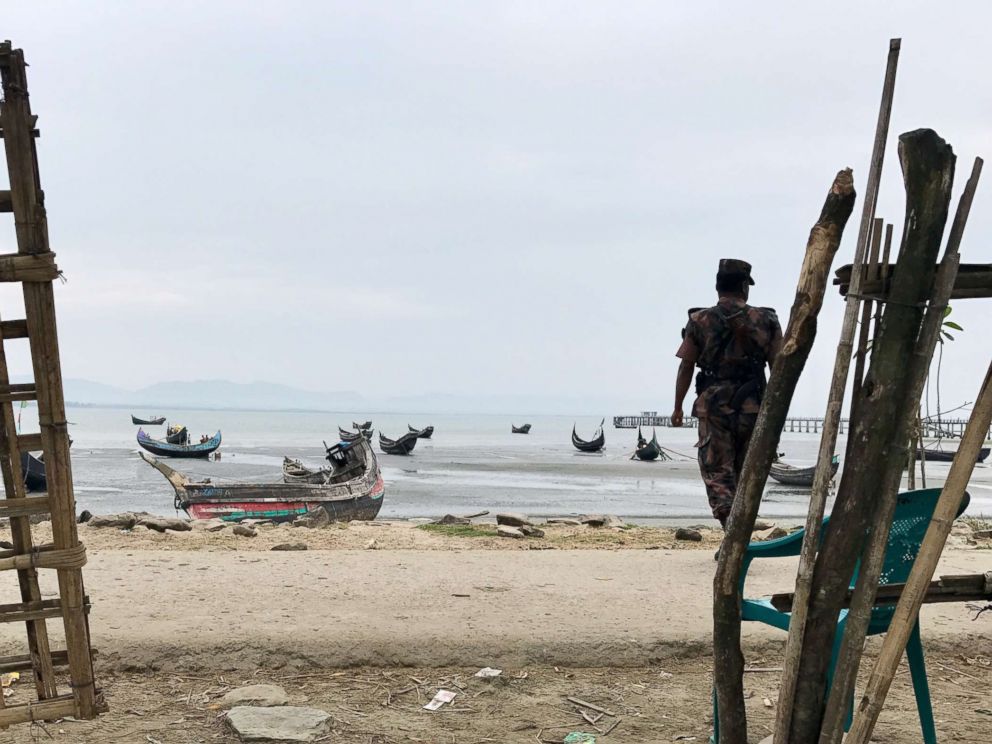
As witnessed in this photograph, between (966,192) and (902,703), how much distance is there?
2.30 metres

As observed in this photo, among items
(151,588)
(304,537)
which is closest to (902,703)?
(151,588)

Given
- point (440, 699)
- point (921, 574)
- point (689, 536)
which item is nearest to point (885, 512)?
point (921, 574)

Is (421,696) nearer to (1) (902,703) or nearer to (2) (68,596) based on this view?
(2) (68,596)

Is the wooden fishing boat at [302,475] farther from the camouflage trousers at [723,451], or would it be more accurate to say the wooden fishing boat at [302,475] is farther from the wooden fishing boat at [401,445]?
the wooden fishing boat at [401,445]

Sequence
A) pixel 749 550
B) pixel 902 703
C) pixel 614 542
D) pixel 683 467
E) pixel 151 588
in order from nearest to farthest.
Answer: pixel 749 550, pixel 902 703, pixel 151 588, pixel 614 542, pixel 683 467

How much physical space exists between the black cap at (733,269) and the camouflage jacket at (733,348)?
139 mm

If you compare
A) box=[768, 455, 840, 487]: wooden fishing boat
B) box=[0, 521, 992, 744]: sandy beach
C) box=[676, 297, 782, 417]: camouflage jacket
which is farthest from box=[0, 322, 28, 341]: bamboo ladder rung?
box=[768, 455, 840, 487]: wooden fishing boat

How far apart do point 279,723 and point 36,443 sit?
1.34 m

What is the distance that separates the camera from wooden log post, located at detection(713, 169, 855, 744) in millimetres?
2479

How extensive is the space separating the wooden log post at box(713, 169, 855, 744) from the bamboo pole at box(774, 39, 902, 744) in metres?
0.07

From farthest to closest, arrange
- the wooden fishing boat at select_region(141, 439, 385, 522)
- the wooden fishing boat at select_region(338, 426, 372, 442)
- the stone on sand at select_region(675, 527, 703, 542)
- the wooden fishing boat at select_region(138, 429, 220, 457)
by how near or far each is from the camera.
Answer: the wooden fishing boat at select_region(138, 429, 220, 457)
the wooden fishing boat at select_region(338, 426, 372, 442)
the wooden fishing boat at select_region(141, 439, 385, 522)
the stone on sand at select_region(675, 527, 703, 542)

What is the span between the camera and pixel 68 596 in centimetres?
299

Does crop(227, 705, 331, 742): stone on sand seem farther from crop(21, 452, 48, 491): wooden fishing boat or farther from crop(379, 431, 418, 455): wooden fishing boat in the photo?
crop(379, 431, 418, 455): wooden fishing boat

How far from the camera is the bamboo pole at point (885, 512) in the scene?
7.84 feet
